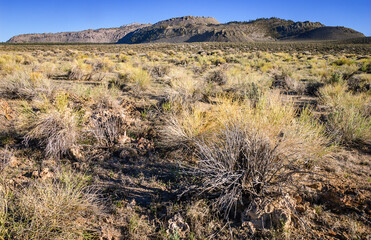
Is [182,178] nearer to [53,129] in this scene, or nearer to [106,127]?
[106,127]

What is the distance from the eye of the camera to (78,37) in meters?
168

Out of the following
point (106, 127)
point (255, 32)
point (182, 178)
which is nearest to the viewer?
point (182, 178)

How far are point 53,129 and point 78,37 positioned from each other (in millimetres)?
202771

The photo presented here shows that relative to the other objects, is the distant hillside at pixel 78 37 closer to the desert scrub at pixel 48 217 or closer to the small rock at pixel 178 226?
the desert scrub at pixel 48 217

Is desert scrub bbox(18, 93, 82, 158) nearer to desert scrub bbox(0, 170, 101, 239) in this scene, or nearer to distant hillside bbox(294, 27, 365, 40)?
desert scrub bbox(0, 170, 101, 239)

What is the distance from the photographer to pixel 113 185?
8.16 ft

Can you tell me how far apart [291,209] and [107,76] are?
891cm

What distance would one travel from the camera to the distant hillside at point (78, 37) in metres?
153

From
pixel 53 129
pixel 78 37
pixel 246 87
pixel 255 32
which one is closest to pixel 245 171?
pixel 53 129

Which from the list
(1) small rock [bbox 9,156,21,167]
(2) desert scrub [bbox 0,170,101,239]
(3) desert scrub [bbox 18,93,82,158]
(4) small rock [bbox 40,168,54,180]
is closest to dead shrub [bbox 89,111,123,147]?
(3) desert scrub [bbox 18,93,82,158]

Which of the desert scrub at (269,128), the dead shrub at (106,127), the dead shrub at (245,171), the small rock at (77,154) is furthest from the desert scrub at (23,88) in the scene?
the dead shrub at (245,171)

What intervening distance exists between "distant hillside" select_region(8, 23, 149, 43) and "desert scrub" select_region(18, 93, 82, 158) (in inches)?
7579

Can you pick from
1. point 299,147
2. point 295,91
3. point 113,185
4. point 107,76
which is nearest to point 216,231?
point 113,185

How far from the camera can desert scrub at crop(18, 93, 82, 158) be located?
307 cm
